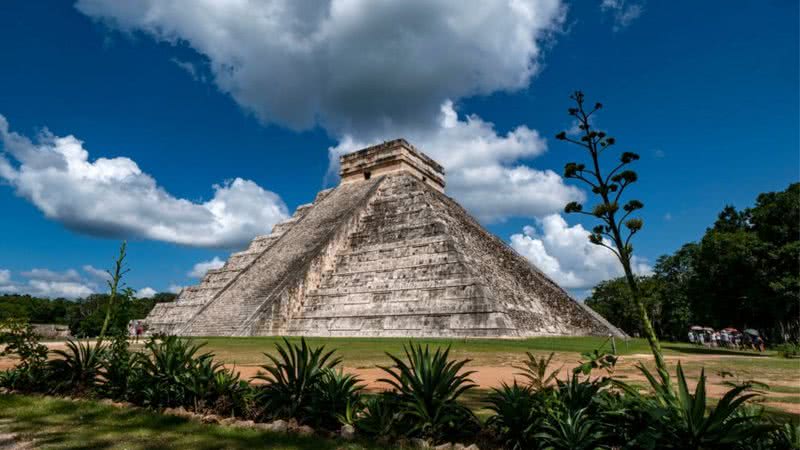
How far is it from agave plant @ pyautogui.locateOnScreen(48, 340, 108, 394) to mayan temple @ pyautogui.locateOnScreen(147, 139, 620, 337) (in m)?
10.2

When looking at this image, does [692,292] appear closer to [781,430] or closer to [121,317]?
[781,430]

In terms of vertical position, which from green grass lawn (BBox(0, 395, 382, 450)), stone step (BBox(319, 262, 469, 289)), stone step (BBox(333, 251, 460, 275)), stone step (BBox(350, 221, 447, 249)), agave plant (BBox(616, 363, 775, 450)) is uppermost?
stone step (BBox(350, 221, 447, 249))

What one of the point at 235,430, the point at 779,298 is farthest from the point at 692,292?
the point at 235,430

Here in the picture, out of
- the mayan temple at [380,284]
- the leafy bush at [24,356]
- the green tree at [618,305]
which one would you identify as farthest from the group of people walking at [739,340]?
the leafy bush at [24,356]

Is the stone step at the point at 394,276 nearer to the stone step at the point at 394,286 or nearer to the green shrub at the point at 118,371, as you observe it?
the stone step at the point at 394,286

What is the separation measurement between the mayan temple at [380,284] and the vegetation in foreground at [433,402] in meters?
10.2

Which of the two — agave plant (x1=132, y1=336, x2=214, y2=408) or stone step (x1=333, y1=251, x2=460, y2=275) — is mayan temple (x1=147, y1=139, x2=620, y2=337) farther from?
agave plant (x1=132, y1=336, x2=214, y2=408)

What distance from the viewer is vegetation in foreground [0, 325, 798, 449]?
2848 mm

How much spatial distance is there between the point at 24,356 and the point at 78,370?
0.71 m

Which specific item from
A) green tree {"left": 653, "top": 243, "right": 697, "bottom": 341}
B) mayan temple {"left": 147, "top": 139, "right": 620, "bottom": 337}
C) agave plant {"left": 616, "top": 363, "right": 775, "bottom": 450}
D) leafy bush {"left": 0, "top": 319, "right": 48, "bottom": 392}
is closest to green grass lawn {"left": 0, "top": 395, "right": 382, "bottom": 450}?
leafy bush {"left": 0, "top": 319, "right": 48, "bottom": 392}

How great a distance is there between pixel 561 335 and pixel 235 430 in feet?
52.5

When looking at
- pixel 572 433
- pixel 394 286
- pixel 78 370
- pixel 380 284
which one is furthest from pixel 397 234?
pixel 572 433

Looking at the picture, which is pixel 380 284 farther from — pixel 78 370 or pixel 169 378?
pixel 169 378

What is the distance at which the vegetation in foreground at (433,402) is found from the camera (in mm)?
2848
